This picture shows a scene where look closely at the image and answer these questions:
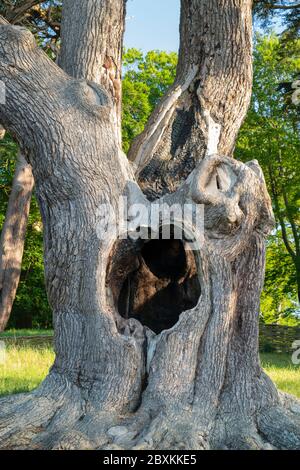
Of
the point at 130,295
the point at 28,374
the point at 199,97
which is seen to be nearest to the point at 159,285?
the point at 130,295

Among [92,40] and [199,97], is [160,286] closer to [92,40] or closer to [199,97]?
[199,97]

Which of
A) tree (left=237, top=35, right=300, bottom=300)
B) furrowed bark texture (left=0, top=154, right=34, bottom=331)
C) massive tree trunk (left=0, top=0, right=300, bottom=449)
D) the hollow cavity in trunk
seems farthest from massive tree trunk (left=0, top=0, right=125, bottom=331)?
tree (left=237, top=35, right=300, bottom=300)

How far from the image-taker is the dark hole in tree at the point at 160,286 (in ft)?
18.9

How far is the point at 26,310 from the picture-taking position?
87.0 ft

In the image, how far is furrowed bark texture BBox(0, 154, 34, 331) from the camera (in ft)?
57.3

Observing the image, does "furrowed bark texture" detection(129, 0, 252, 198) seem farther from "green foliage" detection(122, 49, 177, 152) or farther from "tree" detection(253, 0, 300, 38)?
"green foliage" detection(122, 49, 177, 152)

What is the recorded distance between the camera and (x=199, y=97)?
261 inches

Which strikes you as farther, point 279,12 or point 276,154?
point 276,154

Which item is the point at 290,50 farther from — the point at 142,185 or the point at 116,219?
the point at 116,219

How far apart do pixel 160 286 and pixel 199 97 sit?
220cm

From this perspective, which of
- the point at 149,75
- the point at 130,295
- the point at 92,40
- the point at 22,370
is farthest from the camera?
the point at 149,75

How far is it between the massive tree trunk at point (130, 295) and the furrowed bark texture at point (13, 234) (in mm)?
12161

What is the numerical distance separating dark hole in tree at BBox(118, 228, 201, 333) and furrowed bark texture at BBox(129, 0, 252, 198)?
28.0 inches
